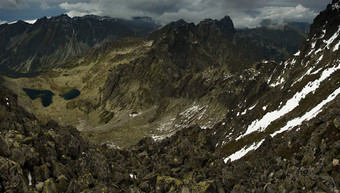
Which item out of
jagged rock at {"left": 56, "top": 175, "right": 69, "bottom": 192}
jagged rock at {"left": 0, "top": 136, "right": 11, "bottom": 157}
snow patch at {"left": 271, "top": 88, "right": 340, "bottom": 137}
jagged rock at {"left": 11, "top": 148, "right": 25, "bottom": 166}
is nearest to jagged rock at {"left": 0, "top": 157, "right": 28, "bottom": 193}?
jagged rock at {"left": 11, "top": 148, "right": 25, "bottom": 166}

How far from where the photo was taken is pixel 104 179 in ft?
104

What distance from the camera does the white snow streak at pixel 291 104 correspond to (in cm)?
5946

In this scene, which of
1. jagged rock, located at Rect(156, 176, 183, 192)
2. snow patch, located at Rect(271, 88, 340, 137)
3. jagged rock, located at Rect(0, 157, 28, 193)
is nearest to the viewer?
jagged rock, located at Rect(0, 157, 28, 193)

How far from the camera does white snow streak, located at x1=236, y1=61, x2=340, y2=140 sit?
59.5 m

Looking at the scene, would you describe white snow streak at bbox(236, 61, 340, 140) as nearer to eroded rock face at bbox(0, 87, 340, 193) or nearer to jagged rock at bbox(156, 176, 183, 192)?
eroded rock face at bbox(0, 87, 340, 193)

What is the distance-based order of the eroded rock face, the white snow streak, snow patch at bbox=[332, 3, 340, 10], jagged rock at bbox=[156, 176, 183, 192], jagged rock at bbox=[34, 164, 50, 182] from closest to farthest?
the eroded rock face, jagged rock at bbox=[34, 164, 50, 182], jagged rock at bbox=[156, 176, 183, 192], the white snow streak, snow patch at bbox=[332, 3, 340, 10]

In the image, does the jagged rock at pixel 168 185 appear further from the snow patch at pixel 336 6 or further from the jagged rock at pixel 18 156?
the snow patch at pixel 336 6

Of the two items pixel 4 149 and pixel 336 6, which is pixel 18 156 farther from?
pixel 336 6

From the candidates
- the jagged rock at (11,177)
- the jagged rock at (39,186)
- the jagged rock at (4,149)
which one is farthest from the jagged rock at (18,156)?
the jagged rock at (39,186)

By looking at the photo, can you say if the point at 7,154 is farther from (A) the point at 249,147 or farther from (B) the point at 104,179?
(A) the point at 249,147

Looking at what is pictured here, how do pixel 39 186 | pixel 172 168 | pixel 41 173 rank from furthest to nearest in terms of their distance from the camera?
pixel 172 168
pixel 41 173
pixel 39 186

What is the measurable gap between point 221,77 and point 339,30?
97.4 meters

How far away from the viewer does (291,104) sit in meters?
62.2

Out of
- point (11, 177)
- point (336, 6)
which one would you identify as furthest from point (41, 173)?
point (336, 6)
